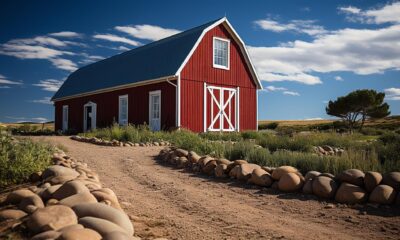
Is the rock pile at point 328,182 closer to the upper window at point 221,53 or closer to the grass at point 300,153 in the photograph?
the grass at point 300,153

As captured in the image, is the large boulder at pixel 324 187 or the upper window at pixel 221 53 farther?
the upper window at pixel 221 53

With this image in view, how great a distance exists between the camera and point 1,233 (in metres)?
3.51

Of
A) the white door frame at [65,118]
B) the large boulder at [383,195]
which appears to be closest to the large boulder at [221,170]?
the large boulder at [383,195]

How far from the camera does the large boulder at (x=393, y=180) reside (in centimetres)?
550

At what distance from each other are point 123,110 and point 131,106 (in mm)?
1158

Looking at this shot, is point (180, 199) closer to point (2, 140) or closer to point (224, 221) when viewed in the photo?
point (224, 221)

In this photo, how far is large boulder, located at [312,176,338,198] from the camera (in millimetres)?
5781

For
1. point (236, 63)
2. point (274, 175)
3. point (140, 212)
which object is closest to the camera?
point (140, 212)

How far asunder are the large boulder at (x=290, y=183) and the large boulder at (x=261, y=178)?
0.32 meters

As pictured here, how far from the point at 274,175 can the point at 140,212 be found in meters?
2.68

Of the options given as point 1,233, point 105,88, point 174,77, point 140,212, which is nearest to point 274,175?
point 140,212

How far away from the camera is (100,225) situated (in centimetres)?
328

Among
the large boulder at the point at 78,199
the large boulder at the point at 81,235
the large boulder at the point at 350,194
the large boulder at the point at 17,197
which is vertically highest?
the large boulder at the point at 78,199

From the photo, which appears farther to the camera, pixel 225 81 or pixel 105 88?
pixel 105 88
